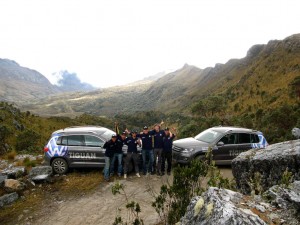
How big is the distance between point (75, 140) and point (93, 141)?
77cm

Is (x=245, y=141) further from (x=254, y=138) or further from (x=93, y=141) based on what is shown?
(x=93, y=141)

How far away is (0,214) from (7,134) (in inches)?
516

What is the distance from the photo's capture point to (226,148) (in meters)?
13.5

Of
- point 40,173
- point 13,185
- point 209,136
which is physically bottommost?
point 13,185

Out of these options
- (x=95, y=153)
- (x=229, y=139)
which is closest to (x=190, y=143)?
(x=229, y=139)

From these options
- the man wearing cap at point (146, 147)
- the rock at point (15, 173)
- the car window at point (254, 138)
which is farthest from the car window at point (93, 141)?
the car window at point (254, 138)

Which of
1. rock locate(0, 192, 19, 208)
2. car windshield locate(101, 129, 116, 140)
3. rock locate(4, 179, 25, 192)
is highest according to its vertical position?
car windshield locate(101, 129, 116, 140)

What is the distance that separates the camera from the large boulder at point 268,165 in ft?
20.9

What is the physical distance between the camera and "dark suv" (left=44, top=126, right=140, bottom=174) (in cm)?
1277

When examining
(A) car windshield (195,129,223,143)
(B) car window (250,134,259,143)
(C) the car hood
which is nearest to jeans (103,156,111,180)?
(C) the car hood

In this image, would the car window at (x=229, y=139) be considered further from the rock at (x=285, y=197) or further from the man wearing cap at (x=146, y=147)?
the rock at (x=285, y=197)

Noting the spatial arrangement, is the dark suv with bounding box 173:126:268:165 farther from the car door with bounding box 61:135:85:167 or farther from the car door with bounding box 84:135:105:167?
the car door with bounding box 61:135:85:167

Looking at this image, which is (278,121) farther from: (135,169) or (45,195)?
(45,195)

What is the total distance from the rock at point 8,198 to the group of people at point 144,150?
333 centimetres
